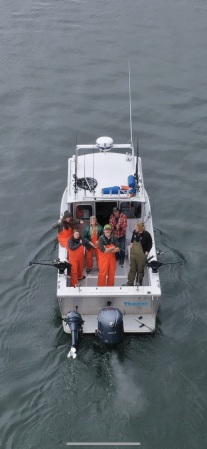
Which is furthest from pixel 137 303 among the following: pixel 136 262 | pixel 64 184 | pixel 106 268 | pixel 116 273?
pixel 64 184

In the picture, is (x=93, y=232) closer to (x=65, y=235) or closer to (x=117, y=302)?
(x=65, y=235)

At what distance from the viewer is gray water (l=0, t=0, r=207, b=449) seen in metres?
11.0

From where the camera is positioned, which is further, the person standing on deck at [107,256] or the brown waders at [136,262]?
the brown waders at [136,262]

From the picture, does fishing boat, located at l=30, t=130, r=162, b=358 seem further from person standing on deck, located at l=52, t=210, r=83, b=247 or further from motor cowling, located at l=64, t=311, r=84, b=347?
person standing on deck, located at l=52, t=210, r=83, b=247

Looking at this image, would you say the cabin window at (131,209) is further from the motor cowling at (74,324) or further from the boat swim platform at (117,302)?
the motor cowling at (74,324)

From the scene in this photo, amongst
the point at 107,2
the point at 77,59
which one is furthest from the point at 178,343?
the point at 107,2

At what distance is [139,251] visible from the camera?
Result: 40.8ft

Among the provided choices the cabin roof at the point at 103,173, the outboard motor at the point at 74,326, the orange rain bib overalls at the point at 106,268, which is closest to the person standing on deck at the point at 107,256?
the orange rain bib overalls at the point at 106,268

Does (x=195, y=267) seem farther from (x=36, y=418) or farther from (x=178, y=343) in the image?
(x=36, y=418)

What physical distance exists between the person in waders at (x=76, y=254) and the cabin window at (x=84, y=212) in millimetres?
1165

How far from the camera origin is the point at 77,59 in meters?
25.6

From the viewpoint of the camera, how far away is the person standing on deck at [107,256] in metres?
12.2

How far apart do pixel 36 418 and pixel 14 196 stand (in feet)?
29.7

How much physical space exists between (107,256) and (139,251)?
2.26 feet
